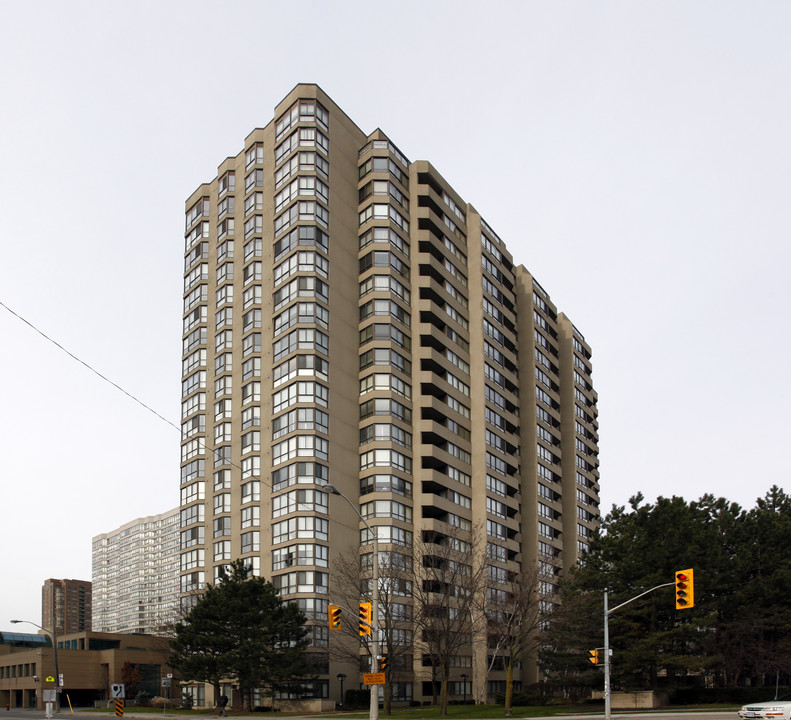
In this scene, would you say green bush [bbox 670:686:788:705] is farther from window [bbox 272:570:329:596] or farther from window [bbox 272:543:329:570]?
window [bbox 272:543:329:570]

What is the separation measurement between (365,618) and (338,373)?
48.4 meters

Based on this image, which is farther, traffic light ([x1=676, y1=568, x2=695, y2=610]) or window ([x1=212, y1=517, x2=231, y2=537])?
window ([x1=212, y1=517, x2=231, y2=537])

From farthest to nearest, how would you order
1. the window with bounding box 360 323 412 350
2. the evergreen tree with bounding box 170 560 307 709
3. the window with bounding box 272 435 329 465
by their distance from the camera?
1. the window with bounding box 360 323 412 350
2. the window with bounding box 272 435 329 465
3. the evergreen tree with bounding box 170 560 307 709

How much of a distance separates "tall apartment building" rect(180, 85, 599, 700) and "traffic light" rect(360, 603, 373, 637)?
34.9m

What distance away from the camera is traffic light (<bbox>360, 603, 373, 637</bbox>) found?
34.2m

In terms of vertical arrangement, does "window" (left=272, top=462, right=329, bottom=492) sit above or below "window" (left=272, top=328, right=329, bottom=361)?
below

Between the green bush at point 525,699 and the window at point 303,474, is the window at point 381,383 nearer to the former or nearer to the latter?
the window at point 303,474

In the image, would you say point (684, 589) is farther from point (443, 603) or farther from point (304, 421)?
point (304, 421)

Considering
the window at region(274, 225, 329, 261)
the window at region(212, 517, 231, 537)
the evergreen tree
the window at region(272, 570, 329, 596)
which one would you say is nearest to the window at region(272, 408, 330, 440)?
the window at region(212, 517, 231, 537)

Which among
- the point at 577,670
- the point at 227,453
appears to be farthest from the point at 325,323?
the point at 577,670

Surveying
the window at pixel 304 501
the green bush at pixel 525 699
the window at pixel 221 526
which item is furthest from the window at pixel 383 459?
the green bush at pixel 525 699

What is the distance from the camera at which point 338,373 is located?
82000 mm

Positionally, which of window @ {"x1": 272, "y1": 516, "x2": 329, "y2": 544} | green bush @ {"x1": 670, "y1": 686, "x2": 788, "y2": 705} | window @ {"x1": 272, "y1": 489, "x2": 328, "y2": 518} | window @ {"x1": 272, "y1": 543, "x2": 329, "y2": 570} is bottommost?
green bush @ {"x1": 670, "y1": 686, "x2": 788, "y2": 705}

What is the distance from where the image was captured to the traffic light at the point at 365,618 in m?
34.2
